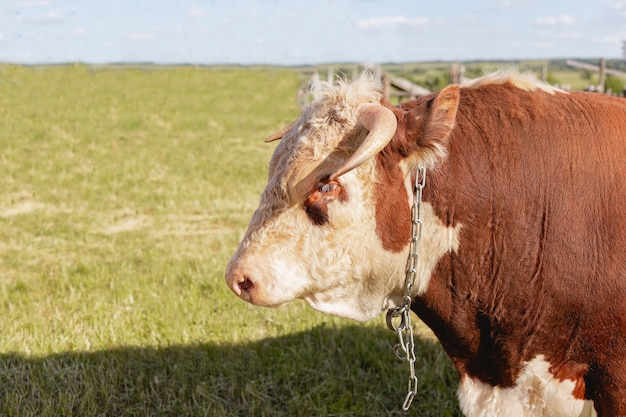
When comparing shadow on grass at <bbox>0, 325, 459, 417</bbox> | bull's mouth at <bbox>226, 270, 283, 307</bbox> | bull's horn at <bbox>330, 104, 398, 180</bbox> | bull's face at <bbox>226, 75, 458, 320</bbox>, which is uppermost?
bull's horn at <bbox>330, 104, 398, 180</bbox>

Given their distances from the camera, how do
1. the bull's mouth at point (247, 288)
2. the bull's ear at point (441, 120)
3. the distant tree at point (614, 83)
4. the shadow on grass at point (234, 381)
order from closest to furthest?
1. the bull's ear at point (441, 120)
2. the bull's mouth at point (247, 288)
3. the shadow on grass at point (234, 381)
4. the distant tree at point (614, 83)

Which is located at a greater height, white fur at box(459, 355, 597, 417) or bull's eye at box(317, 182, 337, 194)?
bull's eye at box(317, 182, 337, 194)

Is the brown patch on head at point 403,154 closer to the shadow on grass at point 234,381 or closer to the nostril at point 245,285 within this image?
the nostril at point 245,285

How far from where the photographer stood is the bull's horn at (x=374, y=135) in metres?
2.38

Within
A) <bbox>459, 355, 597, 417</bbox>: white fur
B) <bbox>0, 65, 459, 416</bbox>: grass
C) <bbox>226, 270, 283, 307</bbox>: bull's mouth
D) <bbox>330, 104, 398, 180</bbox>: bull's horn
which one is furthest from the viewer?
<bbox>0, 65, 459, 416</bbox>: grass

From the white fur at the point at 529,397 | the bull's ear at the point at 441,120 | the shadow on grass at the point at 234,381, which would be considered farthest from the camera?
the shadow on grass at the point at 234,381

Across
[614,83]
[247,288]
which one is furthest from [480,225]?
[614,83]

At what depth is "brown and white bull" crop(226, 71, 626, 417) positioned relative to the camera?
2609 millimetres

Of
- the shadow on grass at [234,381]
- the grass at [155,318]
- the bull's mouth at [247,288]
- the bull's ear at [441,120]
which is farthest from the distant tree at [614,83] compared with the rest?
the bull's mouth at [247,288]

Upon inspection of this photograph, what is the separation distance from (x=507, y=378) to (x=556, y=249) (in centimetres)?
63

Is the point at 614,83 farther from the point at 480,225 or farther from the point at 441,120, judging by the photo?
the point at 441,120

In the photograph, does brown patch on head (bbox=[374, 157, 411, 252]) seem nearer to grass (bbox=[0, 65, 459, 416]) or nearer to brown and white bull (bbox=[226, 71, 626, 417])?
brown and white bull (bbox=[226, 71, 626, 417])

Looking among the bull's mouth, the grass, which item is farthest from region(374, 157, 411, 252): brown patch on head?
the grass

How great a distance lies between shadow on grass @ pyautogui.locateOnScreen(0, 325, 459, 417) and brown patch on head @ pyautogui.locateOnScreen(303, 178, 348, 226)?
2.16 meters
